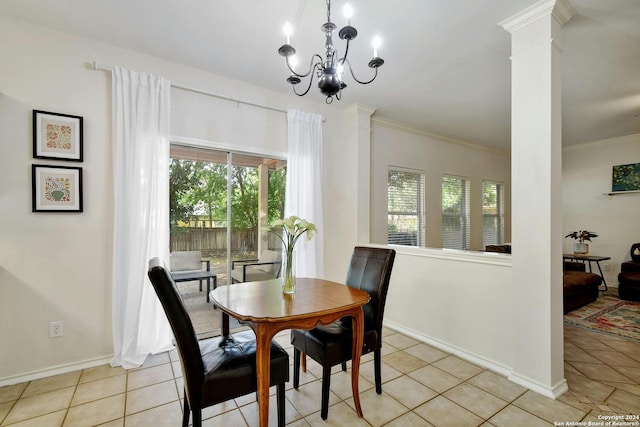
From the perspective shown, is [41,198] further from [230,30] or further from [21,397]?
[230,30]

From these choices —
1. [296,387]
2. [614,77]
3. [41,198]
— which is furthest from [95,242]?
[614,77]

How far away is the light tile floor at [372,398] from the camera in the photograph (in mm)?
1863

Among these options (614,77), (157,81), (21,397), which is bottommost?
(21,397)

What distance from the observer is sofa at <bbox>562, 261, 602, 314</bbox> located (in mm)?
3867

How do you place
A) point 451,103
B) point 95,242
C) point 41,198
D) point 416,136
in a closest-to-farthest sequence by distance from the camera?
point 41,198 < point 95,242 < point 451,103 < point 416,136

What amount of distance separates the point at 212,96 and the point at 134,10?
0.99 meters

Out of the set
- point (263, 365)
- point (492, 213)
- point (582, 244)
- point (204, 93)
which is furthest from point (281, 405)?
point (492, 213)

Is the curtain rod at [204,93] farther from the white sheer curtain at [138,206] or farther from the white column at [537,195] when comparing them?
the white column at [537,195]

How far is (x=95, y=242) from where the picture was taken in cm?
256

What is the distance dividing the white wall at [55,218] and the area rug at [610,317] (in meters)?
4.94

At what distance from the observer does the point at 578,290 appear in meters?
4.02

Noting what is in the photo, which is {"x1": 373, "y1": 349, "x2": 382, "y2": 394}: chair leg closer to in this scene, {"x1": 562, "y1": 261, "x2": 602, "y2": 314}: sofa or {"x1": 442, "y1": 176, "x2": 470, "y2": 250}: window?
{"x1": 562, "y1": 261, "x2": 602, "y2": 314}: sofa

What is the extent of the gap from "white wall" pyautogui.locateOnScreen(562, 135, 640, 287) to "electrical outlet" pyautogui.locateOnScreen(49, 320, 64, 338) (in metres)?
7.87

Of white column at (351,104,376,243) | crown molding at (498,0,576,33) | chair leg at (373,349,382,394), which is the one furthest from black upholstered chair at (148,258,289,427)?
crown molding at (498,0,576,33)
